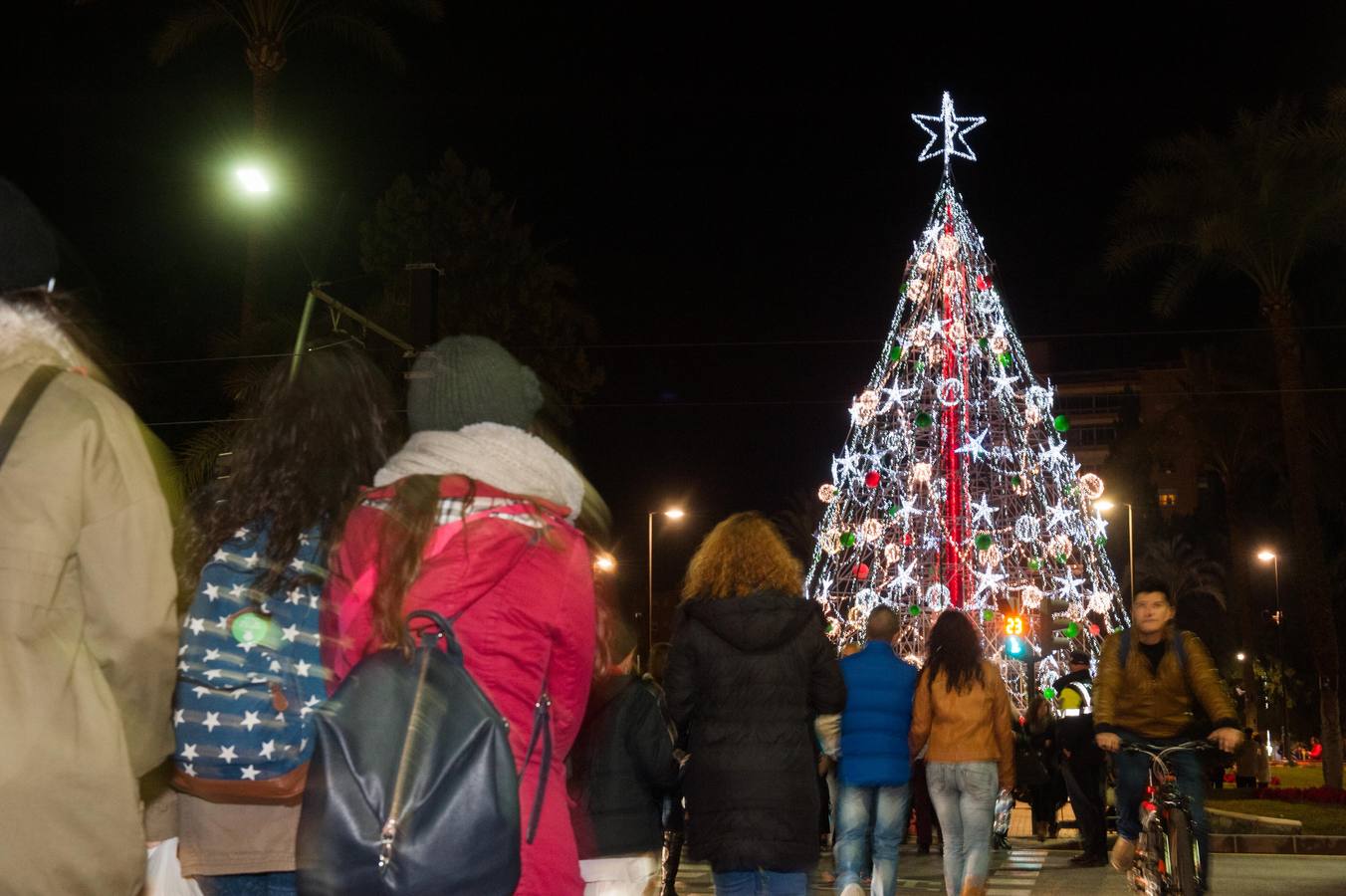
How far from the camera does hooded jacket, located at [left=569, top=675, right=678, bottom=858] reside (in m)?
7.33

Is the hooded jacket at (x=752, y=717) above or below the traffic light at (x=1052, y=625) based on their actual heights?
below

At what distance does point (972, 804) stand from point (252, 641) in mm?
6544

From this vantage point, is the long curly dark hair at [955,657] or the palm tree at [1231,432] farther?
the palm tree at [1231,432]

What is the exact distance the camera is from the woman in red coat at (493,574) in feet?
11.5

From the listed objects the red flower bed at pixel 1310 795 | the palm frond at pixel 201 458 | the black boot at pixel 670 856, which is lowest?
the red flower bed at pixel 1310 795

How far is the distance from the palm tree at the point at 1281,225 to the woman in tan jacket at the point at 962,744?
18.7m

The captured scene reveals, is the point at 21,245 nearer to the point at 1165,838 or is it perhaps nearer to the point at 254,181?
the point at 1165,838


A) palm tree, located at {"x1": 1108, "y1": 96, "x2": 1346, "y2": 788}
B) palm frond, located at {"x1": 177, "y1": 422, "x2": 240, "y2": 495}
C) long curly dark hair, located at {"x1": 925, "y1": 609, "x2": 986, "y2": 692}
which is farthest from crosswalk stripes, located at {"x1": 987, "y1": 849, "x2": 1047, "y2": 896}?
palm tree, located at {"x1": 1108, "y1": 96, "x2": 1346, "y2": 788}

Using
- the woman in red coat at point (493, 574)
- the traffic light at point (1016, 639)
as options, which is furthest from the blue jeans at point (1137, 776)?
the traffic light at point (1016, 639)

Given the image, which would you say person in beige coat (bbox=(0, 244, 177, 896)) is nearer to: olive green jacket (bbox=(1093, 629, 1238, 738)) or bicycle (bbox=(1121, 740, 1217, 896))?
bicycle (bbox=(1121, 740, 1217, 896))

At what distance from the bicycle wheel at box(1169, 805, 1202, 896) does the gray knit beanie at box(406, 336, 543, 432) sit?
5361 millimetres

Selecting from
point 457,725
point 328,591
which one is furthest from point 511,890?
point 328,591

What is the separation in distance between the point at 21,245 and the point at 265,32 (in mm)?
22568

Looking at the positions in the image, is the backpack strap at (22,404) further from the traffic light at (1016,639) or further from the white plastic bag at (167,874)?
the traffic light at (1016,639)
